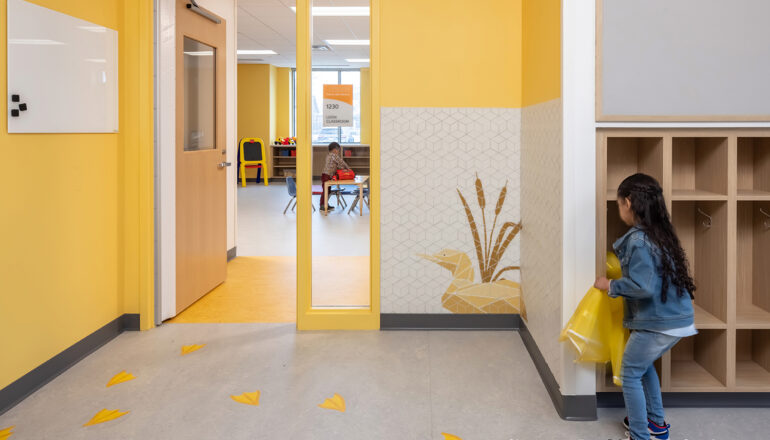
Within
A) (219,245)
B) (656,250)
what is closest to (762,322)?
(656,250)

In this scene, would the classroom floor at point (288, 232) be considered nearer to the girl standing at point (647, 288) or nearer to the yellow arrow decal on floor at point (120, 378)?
the yellow arrow decal on floor at point (120, 378)

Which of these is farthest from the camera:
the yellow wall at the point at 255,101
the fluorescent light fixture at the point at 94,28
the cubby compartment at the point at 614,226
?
the yellow wall at the point at 255,101

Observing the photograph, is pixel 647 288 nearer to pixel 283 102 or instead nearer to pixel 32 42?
pixel 32 42

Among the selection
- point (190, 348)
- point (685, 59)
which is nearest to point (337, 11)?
point (190, 348)

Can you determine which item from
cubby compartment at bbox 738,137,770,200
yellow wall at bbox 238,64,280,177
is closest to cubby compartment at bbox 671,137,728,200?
cubby compartment at bbox 738,137,770,200

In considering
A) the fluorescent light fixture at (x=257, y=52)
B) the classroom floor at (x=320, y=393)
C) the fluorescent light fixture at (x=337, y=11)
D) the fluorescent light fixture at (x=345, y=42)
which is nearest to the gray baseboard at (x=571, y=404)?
the classroom floor at (x=320, y=393)

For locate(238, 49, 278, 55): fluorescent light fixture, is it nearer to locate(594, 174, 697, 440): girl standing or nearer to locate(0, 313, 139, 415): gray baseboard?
locate(0, 313, 139, 415): gray baseboard

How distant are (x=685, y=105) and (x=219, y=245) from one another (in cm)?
376

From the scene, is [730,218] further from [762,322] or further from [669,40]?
[669,40]

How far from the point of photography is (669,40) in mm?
2859

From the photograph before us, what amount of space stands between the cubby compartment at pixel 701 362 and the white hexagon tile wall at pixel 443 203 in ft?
3.82

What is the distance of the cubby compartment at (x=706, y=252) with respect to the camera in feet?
9.78

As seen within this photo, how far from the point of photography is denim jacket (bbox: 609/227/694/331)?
97.7 inches

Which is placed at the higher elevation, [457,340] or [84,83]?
[84,83]
